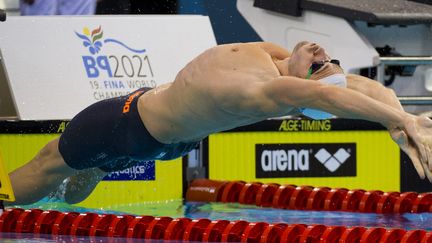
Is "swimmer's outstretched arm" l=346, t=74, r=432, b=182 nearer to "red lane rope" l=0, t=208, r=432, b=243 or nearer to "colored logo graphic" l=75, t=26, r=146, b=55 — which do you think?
"red lane rope" l=0, t=208, r=432, b=243

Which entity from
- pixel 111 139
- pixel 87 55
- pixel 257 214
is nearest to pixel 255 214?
pixel 257 214

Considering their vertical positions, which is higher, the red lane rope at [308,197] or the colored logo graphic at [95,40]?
the colored logo graphic at [95,40]

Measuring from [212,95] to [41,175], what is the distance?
55.4 inches

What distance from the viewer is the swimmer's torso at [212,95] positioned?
17.9 ft

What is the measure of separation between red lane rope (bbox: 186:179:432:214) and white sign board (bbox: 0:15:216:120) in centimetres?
81

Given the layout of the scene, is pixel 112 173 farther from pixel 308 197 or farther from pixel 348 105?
pixel 348 105

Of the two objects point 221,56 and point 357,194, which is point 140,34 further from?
point 221,56

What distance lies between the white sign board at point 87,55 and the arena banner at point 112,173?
0.32 ft

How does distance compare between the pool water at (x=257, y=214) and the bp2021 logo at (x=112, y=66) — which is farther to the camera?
the bp2021 logo at (x=112, y=66)

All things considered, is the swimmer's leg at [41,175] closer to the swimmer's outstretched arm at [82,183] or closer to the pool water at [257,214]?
the swimmer's outstretched arm at [82,183]

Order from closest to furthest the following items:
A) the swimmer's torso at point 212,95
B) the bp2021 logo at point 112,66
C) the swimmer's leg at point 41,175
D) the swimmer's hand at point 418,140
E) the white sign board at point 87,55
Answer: the swimmer's hand at point 418,140 < the swimmer's torso at point 212,95 < the swimmer's leg at point 41,175 < the white sign board at point 87,55 < the bp2021 logo at point 112,66

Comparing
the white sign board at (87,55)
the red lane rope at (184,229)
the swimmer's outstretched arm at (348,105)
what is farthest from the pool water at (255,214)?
the swimmer's outstretched arm at (348,105)

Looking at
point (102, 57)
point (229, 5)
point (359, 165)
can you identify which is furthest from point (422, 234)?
point (229, 5)

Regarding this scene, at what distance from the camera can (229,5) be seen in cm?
975
